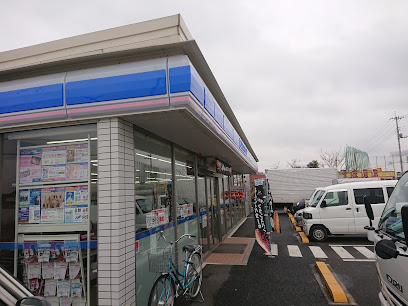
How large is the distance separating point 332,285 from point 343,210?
5.29m

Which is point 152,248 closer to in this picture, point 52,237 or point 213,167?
point 52,237

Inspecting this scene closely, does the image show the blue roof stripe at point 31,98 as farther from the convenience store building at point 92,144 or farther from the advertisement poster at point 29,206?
the advertisement poster at point 29,206

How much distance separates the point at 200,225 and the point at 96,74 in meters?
5.20

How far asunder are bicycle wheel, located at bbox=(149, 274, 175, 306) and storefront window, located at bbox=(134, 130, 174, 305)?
27cm

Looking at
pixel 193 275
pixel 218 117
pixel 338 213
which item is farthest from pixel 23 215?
pixel 338 213

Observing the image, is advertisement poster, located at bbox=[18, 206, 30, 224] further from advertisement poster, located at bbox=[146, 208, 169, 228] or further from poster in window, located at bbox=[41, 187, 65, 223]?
advertisement poster, located at bbox=[146, 208, 169, 228]

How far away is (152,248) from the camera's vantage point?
4723mm

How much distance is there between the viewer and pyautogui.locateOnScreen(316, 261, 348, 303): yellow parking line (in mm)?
4739

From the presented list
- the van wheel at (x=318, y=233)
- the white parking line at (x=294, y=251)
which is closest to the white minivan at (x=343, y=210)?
the van wheel at (x=318, y=233)

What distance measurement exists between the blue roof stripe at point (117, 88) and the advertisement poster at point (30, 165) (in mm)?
1131

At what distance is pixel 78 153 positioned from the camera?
418cm

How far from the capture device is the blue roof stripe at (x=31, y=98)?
13.0ft

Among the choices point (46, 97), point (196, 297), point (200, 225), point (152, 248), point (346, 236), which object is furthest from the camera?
point (346, 236)

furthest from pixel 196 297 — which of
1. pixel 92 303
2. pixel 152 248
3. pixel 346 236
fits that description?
pixel 346 236
